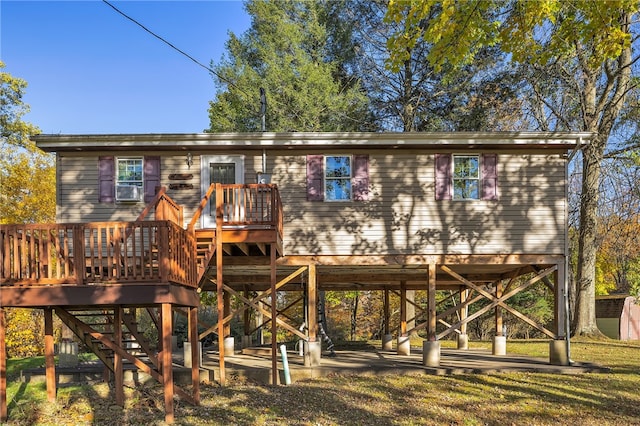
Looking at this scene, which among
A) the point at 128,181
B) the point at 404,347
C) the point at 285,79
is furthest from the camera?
the point at 285,79

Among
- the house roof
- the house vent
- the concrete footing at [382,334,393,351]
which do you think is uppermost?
the house roof

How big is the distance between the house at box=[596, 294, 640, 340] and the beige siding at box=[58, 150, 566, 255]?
1741 cm

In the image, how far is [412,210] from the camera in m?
14.6

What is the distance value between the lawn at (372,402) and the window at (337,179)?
4726 mm

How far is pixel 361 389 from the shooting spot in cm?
1166

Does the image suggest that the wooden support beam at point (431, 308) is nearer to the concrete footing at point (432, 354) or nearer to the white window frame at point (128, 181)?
the concrete footing at point (432, 354)

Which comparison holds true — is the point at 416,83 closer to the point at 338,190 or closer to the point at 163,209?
the point at 338,190

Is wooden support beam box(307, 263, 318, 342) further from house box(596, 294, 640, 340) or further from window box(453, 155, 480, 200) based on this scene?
house box(596, 294, 640, 340)

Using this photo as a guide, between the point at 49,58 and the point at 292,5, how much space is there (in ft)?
55.6

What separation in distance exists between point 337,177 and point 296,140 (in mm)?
1496

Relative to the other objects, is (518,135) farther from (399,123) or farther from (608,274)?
(608,274)

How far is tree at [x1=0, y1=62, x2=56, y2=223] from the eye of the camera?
1077 inches

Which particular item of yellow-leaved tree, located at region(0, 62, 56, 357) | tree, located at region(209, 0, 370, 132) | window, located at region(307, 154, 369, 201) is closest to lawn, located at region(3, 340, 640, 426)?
window, located at region(307, 154, 369, 201)

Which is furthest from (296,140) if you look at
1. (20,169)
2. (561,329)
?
(20,169)
